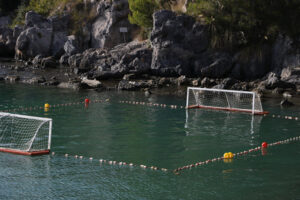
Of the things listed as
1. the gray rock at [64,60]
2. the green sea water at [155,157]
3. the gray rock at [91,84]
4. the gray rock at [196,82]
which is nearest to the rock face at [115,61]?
the gray rock at [64,60]

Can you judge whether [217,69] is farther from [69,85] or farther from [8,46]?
[8,46]

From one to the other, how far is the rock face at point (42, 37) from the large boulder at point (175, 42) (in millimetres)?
19075

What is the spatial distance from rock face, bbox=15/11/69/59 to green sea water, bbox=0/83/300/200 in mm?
29624

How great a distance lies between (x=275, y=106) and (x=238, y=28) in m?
14.4

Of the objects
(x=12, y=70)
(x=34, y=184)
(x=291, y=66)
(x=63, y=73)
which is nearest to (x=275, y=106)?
(x=291, y=66)

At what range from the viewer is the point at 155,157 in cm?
1964

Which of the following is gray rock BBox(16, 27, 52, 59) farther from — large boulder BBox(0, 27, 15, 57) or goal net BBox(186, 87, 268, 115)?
goal net BBox(186, 87, 268, 115)

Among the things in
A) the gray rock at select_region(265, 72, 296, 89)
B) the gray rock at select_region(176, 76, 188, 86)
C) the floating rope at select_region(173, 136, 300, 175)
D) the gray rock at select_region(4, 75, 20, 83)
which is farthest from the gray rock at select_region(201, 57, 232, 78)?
the floating rope at select_region(173, 136, 300, 175)

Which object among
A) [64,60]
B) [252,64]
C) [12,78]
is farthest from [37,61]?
[252,64]

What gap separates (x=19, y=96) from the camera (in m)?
36.3

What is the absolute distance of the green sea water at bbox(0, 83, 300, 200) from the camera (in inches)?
619

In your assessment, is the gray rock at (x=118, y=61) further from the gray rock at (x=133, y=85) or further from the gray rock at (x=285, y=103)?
the gray rock at (x=285, y=103)

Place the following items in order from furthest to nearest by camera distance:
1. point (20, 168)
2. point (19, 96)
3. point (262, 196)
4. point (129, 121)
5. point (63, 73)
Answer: point (63, 73)
point (19, 96)
point (129, 121)
point (20, 168)
point (262, 196)

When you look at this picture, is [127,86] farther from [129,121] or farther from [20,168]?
[20,168]
